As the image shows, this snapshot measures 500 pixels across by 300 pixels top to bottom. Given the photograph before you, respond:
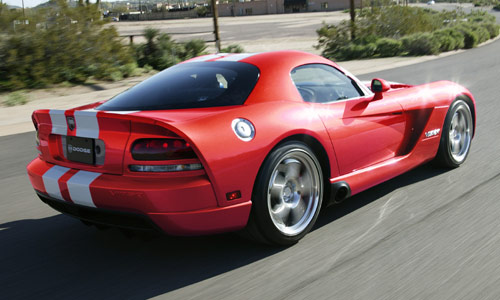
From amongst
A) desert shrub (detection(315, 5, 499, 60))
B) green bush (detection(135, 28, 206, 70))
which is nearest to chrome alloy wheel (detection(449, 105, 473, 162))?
green bush (detection(135, 28, 206, 70))

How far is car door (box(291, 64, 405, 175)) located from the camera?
4227 mm

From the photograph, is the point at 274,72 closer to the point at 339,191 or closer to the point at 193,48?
the point at 339,191

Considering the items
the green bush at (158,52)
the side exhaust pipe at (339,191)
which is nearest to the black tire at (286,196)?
the side exhaust pipe at (339,191)

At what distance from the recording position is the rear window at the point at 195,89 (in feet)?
12.5

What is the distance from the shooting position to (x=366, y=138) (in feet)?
14.6

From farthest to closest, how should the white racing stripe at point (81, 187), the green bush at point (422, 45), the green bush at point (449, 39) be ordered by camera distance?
the green bush at point (449, 39)
the green bush at point (422, 45)
the white racing stripe at point (81, 187)

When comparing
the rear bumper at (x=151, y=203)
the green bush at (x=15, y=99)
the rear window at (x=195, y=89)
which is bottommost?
the green bush at (x=15, y=99)

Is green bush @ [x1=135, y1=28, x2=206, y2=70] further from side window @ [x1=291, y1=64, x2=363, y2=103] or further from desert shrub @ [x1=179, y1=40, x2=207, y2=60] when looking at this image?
side window @ [x1=291, y1=64, x2=363, y2=103]

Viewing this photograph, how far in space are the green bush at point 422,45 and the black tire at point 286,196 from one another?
1969 cm

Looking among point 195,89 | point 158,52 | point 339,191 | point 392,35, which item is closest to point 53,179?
point 195,89

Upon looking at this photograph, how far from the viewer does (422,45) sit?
73.4ft

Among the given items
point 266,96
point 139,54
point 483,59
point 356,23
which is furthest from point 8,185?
point 356,23

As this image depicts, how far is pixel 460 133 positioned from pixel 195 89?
3075 millimetres

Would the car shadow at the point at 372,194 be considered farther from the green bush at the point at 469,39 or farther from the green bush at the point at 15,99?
the green bush at the point at 469,39
